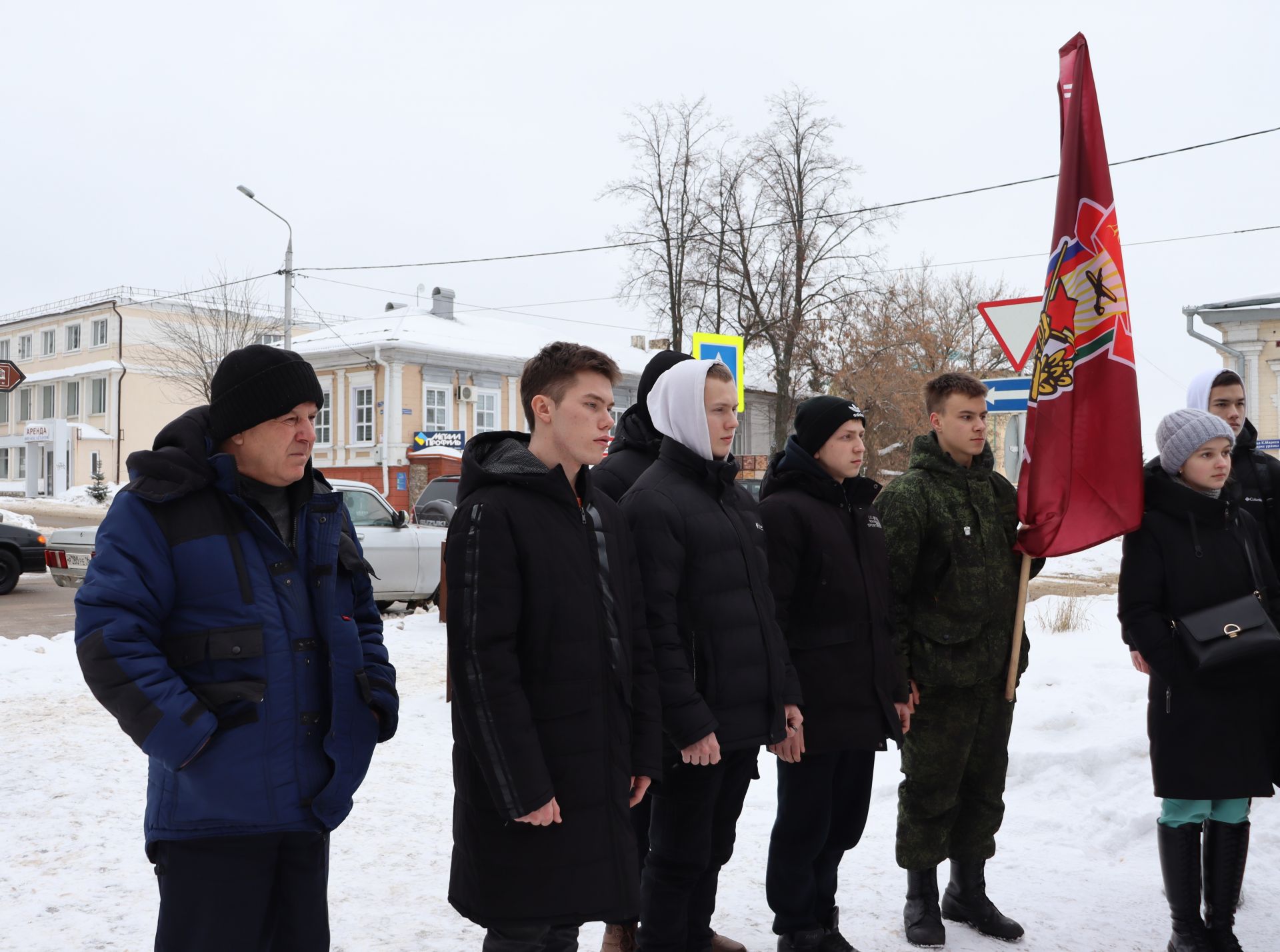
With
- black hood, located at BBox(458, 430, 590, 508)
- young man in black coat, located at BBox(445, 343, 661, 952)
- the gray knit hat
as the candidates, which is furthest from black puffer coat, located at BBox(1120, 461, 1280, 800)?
black hood, located at BBox(458, 430, 590, 508)

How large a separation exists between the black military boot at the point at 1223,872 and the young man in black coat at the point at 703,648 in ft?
5.50

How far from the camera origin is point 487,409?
43094mm

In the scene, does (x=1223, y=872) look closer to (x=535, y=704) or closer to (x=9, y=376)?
(x=535, y=704)

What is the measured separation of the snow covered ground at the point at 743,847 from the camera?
4.12m

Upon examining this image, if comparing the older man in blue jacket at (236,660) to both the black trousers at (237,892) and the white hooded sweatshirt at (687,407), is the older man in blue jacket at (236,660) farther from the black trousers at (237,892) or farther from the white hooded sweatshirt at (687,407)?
the white hooded sweatshirt at (687,407)

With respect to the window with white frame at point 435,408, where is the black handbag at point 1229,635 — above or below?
below

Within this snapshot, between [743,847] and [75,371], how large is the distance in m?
59.8

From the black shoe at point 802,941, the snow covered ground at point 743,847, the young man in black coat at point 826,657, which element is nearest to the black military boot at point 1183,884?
the snow covered ground at point 743,847

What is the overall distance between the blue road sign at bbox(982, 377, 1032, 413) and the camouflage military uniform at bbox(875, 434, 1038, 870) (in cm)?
301

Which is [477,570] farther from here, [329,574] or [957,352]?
[957,352]

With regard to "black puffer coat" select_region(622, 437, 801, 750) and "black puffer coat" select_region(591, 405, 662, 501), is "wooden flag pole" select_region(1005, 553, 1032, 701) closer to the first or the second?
"black puffer coat" select_region(622, 437, 801, 750)

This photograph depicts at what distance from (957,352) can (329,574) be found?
4069 centimetres

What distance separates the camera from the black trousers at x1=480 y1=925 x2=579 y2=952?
9.25 feet

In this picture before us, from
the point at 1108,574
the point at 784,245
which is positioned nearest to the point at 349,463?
the point at 784,245
